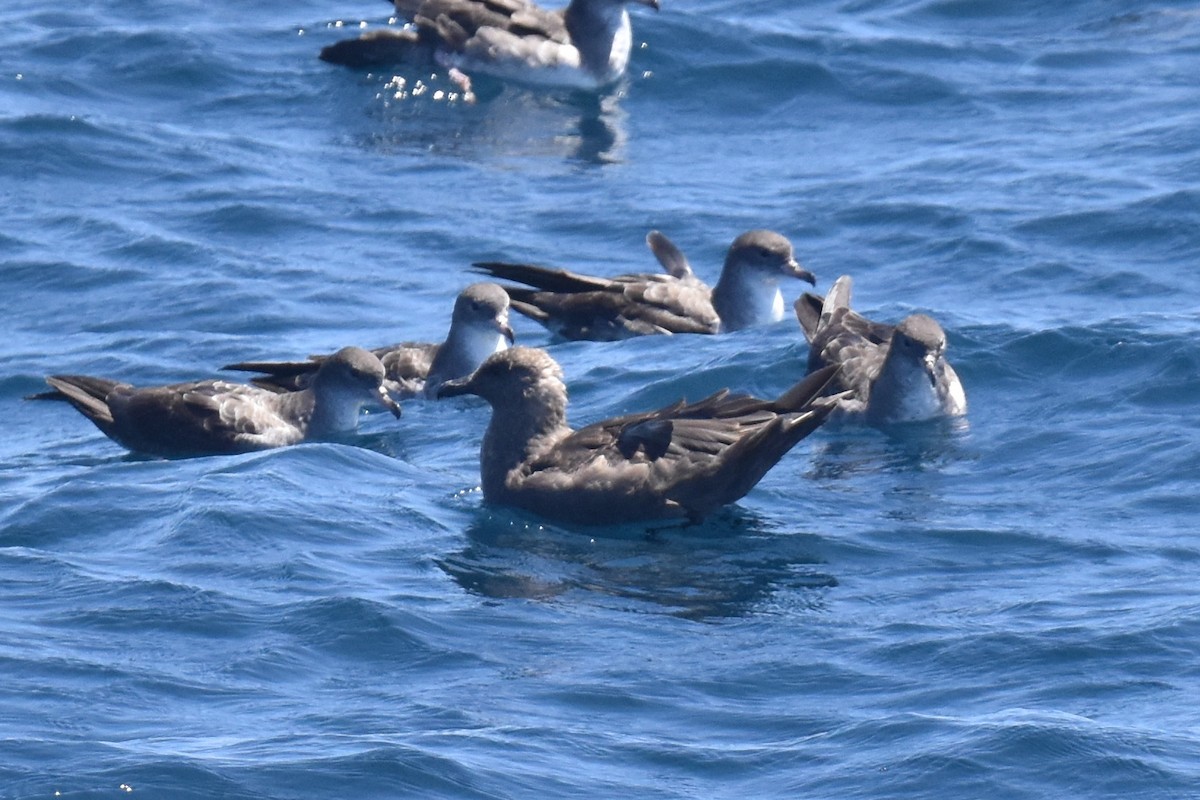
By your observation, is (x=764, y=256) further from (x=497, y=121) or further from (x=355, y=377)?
(x=497, y=121)

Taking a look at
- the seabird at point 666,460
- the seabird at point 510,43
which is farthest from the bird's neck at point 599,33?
the seabird at point 666,460

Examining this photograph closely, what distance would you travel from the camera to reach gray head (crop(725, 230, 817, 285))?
48.8 ft

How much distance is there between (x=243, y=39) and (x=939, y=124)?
7055 millimetres

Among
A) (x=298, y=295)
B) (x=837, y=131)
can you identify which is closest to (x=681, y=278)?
(x=298, y=295)

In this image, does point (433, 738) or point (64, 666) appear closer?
point (433, 738)

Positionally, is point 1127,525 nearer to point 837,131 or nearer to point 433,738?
point 433,738

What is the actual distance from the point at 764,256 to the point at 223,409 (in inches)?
162

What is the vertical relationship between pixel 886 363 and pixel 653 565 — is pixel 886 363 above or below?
above

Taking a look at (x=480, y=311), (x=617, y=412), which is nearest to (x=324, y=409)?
(x=480, y=311)

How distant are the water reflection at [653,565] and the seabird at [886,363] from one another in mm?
1950

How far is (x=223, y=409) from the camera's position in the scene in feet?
41.7

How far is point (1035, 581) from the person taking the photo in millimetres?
9711

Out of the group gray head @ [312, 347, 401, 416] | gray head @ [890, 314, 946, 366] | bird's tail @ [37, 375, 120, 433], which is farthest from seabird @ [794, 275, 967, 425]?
bird's tail @ [37, 375, 120, 433]

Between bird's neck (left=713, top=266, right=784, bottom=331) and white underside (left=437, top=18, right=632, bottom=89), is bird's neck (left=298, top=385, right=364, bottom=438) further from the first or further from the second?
white underside (left=437, top=18, right=632, bottom=89)
